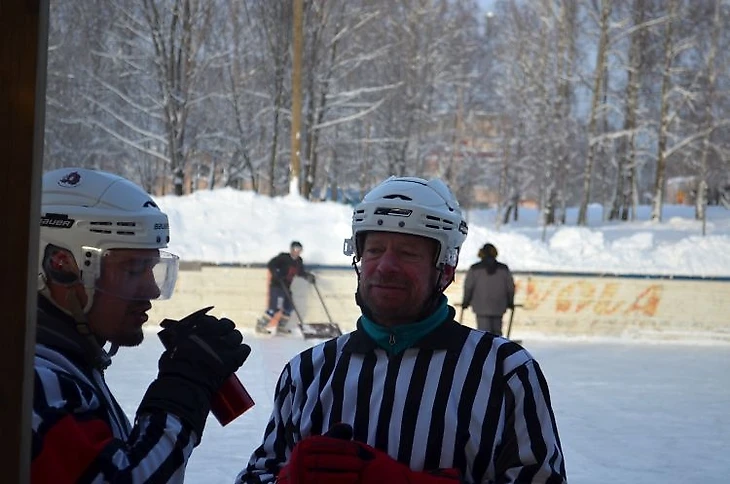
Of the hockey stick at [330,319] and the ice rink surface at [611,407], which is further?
the hockey stick at [330,319]

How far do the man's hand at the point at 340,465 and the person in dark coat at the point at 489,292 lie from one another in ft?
29.6

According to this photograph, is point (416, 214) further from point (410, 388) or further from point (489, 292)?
point (489, 292)

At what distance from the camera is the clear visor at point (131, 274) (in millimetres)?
2172

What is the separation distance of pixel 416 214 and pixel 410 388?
0.45 m

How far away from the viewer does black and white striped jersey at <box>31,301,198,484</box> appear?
1687 millimetres

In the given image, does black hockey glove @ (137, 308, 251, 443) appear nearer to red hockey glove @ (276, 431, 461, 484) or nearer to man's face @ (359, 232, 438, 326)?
red hockey glove @ (276, 431, 461, 484)

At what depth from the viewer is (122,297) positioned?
7.16 feet

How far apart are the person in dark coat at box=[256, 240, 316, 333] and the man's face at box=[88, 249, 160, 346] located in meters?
11.4

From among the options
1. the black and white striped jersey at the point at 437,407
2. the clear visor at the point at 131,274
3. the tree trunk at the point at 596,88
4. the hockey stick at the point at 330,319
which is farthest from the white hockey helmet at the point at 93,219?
the tree trunk at the point at 596,88

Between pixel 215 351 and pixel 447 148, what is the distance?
1149 inches

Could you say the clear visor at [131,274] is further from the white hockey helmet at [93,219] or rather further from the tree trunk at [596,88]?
the tree trunk at [596,88]

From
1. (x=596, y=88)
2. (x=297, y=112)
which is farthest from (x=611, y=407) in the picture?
(x=596, y=88)

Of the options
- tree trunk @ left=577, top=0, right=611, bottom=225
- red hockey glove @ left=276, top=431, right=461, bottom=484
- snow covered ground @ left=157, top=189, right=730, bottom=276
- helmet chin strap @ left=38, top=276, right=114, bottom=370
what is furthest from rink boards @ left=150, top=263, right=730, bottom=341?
tree trunk @ left=577, top=0, right=611, bottom=225

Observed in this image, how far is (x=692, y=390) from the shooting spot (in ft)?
31.8
